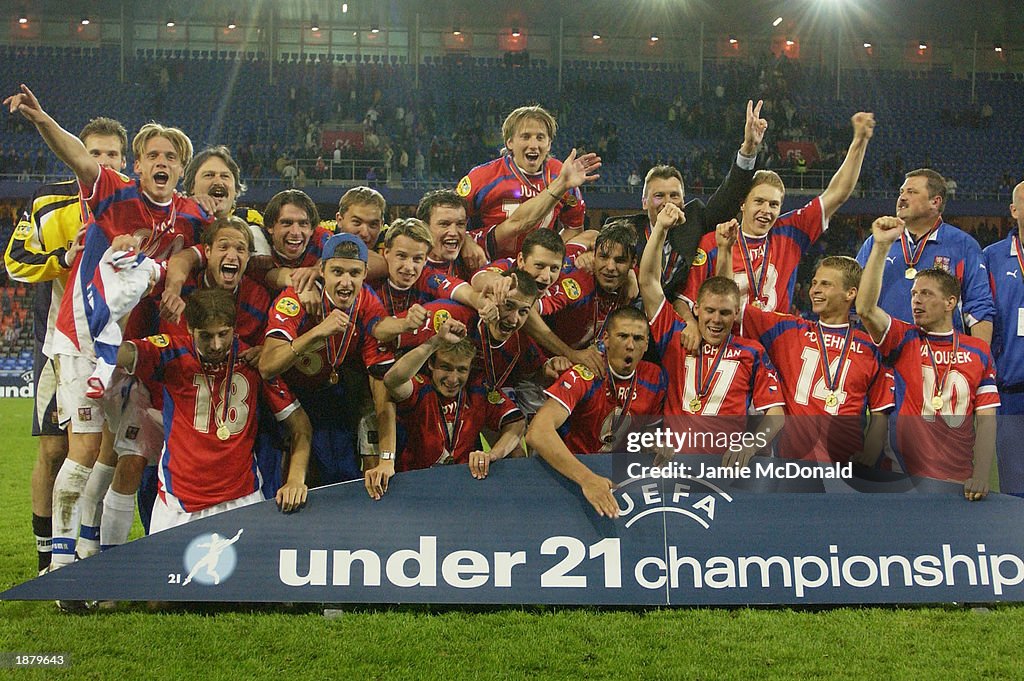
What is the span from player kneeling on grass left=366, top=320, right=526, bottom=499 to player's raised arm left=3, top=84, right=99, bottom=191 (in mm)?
1751

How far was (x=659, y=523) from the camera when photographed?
14.3 feet

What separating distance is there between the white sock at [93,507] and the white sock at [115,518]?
8 centimetres

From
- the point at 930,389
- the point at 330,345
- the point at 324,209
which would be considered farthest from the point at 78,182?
the point at 324,209

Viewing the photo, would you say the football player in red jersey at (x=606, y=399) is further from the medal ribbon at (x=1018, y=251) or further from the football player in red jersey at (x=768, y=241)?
the medal ribbon at (x=1018, y=251)

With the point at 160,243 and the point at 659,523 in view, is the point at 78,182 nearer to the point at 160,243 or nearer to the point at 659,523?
the point at 160,243

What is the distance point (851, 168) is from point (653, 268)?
1.28 m

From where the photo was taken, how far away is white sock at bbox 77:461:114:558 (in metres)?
4.59

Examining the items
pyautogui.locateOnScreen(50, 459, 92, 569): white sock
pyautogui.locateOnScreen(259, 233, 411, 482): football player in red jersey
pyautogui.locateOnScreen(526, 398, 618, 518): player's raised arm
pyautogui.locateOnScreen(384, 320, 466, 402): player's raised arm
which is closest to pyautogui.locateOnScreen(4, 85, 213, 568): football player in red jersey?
pyautogui.locateOnScreen(50, 459, 92, 569): white sock

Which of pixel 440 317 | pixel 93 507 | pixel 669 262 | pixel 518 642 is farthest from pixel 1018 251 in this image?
pixel 93 507

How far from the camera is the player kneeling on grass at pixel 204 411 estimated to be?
172 inches

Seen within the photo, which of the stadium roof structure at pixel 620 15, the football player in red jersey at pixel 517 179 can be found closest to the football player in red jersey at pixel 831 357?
the football player in red jersey at pixel 517 179

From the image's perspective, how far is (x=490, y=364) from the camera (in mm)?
4809

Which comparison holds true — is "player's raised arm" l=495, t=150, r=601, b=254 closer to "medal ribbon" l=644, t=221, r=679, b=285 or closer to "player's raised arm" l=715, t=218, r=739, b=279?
"medal ribbon" l=644, t=221, r=679, b=285

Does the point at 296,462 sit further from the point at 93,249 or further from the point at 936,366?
the point at 936,366
